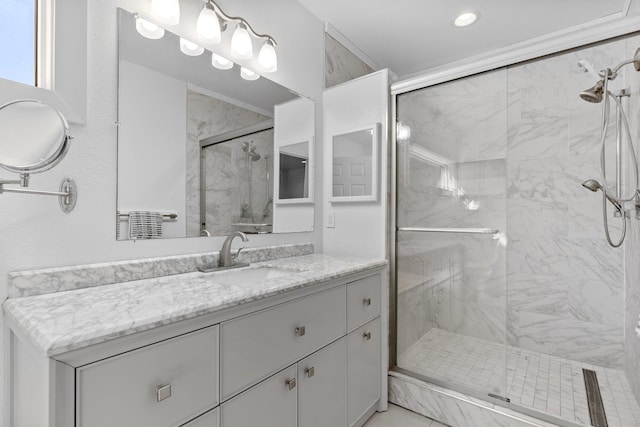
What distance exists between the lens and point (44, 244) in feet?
3.53

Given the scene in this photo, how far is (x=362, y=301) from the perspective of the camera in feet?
5.75

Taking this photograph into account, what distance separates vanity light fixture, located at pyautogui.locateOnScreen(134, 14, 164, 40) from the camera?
1.32 meters

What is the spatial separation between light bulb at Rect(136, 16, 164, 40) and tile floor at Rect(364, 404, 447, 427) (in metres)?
2.25

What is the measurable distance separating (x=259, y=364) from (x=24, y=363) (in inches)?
25.9

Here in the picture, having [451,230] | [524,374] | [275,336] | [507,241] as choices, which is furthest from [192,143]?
[524,374]

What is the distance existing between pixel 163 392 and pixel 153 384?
35 mm

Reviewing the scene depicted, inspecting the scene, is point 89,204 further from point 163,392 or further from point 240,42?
point 240,42

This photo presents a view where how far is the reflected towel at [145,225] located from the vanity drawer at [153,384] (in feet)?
2.03

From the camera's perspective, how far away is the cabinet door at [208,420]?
3.00 feet

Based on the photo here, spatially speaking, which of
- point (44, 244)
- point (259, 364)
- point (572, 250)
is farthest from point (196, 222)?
point (572, 250)

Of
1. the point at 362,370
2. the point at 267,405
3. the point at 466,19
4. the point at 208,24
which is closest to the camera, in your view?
the point at 267,405

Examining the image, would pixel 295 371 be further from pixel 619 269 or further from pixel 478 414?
pixel 619 269

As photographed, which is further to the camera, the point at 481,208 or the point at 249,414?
the point at 481,208

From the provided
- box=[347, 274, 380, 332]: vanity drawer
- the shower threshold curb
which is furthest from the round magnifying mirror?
the shower threshold curb
